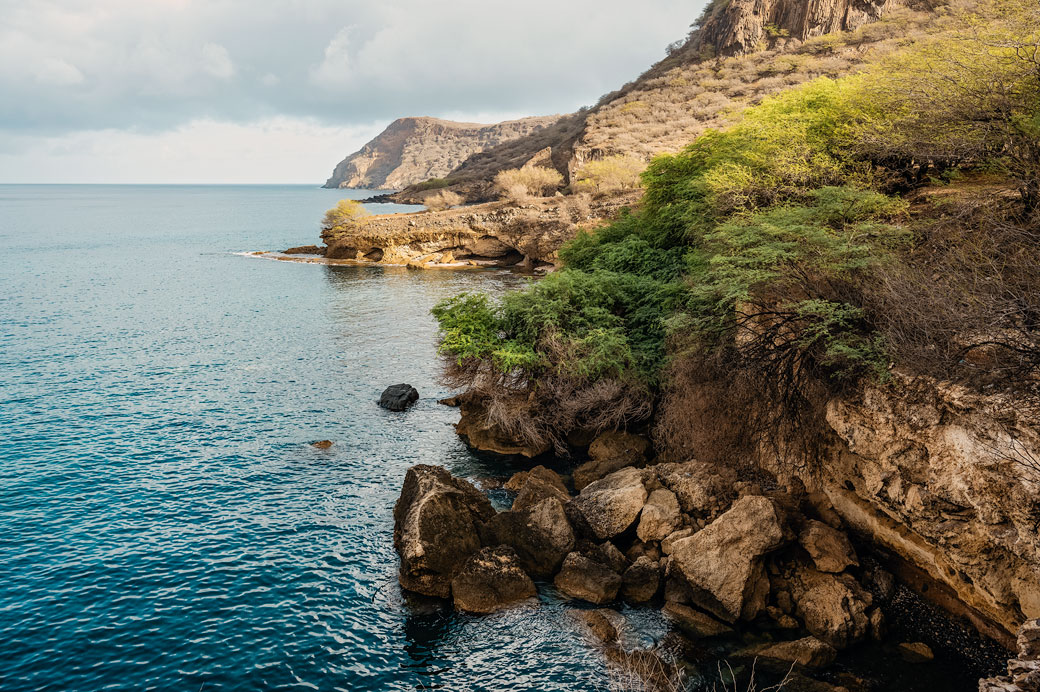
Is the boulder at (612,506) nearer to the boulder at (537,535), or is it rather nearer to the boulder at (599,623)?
the boulder at (537,535)

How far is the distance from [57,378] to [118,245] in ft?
239

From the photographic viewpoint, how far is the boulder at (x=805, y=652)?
44.6ft

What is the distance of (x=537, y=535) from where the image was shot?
1750cm

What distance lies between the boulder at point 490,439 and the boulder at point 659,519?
24.8ft

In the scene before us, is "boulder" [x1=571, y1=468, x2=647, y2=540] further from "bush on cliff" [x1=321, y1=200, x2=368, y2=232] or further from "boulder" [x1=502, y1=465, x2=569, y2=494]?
"bush on cliff" [x1=321, y1=200, x2=368, y2=232]

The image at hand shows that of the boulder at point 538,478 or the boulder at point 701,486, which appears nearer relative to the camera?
the boulder at point 701,486

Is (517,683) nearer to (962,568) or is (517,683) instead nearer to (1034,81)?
(962,568)

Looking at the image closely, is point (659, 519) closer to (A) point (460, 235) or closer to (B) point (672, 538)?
(B) point (672, 538)

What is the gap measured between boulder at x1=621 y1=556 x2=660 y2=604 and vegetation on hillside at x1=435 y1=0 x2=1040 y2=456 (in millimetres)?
5208

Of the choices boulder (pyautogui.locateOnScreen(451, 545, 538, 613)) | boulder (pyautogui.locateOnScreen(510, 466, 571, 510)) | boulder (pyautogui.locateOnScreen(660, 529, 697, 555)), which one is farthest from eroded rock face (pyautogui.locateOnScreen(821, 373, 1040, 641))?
boulder (pyautogui.locateOnScreen(451, 545, 538, 613))

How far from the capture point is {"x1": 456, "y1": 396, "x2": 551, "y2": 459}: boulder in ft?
82.3

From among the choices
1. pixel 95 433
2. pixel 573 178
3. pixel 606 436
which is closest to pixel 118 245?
pixel 573 178

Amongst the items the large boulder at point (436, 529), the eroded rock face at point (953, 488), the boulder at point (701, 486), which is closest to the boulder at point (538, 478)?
the large boulder at point (436, 529)

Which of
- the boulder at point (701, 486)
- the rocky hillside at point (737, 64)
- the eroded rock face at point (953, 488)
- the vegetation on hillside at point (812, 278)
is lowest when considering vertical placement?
the boulder at point (701, 486)
